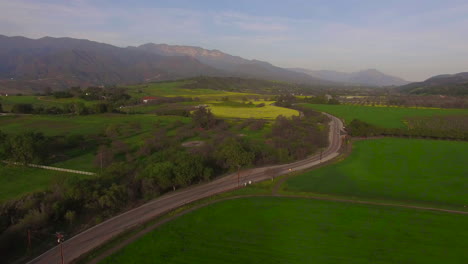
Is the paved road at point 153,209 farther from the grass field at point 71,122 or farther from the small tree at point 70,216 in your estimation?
the grass field at point 71,122

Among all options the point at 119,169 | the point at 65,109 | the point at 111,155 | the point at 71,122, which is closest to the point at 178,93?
the point at 65,109

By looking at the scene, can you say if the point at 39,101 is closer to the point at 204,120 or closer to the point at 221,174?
the point at 204,120

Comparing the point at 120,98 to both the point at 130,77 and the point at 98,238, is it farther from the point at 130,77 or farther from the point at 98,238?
the point at 130,77

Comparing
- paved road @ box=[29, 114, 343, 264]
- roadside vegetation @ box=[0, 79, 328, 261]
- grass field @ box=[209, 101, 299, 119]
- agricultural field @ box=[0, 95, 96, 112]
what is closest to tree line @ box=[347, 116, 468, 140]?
roadside vegetation @ box=[0, 79, 328, 261]

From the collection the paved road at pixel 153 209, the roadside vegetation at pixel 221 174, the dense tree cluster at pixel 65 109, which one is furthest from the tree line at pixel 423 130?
the dense tree cluster at pixel 65 109

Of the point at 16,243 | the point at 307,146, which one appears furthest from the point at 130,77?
the point at 16,243

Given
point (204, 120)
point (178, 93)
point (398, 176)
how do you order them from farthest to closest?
point (178, 93) < point (204, 120) < point (398, 176)

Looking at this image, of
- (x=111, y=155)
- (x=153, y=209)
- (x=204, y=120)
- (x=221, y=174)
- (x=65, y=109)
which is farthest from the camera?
(x=65, y=109)
